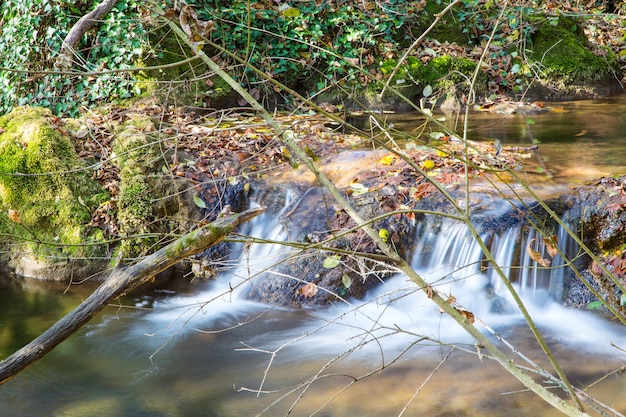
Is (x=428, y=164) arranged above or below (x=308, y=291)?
above

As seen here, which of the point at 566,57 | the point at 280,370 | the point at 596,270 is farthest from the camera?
the point at 566,57

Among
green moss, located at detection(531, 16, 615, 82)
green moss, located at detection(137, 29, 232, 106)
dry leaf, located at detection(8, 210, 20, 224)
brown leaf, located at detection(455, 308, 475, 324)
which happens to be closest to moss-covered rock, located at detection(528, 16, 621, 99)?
green moss, located at detection(531, 16, 615, 82)

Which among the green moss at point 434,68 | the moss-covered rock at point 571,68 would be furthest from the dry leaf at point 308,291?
the moss-covered rock at point 571,68

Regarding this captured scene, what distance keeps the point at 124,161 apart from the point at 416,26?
6.58 metres

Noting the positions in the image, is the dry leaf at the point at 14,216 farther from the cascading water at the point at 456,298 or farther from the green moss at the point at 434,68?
the green moss at the point at 434,68

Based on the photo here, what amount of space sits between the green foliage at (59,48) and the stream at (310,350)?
9.86 feet

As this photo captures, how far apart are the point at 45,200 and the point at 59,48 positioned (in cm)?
298

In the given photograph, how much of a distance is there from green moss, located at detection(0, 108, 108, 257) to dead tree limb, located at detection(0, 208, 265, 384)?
14.1 ft

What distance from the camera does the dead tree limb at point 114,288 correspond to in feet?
7.20

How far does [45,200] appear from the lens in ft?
21.6

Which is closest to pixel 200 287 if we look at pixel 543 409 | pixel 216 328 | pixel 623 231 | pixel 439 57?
pixel 216 328

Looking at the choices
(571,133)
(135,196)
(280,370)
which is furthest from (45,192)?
(571,133)

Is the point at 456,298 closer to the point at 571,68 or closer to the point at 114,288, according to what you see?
the point at 114,288

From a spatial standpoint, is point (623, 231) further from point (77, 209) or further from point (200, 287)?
point (77, 209)
